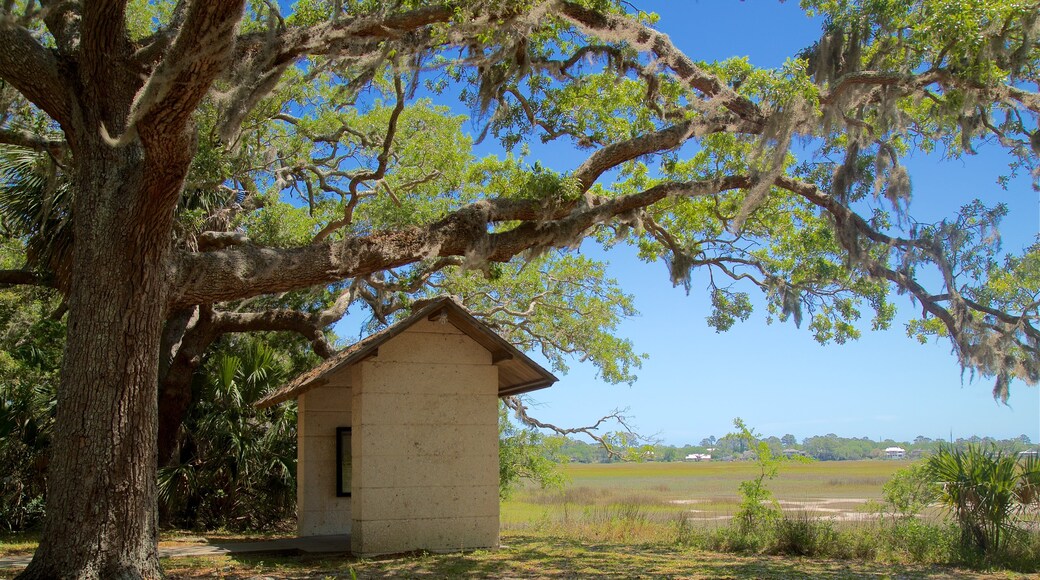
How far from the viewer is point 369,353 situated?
10.8 meters

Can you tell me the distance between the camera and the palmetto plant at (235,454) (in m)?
16.0

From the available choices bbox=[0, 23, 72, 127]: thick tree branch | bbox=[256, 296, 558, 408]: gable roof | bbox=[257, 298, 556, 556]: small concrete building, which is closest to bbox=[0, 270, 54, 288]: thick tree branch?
bbox=[256, 296, 558, 408]: gable roof

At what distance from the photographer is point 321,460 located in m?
13.1

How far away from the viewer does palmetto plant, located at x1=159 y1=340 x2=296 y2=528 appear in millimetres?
15984

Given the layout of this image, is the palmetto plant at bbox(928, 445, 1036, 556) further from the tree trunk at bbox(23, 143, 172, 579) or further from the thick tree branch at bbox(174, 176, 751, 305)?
the tree trunk at bbox(23, 143, 172, 579)

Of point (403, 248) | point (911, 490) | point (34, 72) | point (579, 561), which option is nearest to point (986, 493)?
point (911, 490)

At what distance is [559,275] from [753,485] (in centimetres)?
809

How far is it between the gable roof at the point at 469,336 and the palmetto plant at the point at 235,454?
4.13 metres

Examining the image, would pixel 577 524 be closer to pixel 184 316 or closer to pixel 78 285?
pixel 184 316

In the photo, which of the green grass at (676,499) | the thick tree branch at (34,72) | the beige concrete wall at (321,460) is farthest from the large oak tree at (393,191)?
the green grass at (676,499)

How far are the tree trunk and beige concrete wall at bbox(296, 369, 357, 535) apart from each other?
18.3 feet

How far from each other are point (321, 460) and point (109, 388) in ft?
20.5

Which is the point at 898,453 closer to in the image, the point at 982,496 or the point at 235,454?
the point at 982,496

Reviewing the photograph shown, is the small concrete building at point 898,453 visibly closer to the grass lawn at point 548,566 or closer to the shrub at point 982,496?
the shrub at point 982,496
